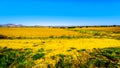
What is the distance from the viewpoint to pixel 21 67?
25.3 m

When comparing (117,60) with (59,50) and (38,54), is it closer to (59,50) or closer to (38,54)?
(59,50)

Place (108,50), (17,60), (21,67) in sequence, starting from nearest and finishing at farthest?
1. (21,67)
2. (17,60)
3. (108,50)

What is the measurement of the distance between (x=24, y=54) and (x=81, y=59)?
707cm

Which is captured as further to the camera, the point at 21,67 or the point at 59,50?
the point at 59,50

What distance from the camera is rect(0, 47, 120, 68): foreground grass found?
25.2 metres

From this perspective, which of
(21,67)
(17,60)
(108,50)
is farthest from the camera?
(108,50)

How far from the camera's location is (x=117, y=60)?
26281 millimetres

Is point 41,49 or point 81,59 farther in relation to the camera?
point 41,49

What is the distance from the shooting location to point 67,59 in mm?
26078

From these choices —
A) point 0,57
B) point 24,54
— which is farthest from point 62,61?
point 0,57

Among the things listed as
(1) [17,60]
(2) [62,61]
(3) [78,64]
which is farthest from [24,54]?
(3) [78,64]

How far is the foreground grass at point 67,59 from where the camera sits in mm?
25172

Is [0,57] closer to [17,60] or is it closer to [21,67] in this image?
[17,60]

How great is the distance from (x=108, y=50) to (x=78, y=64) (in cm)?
576
